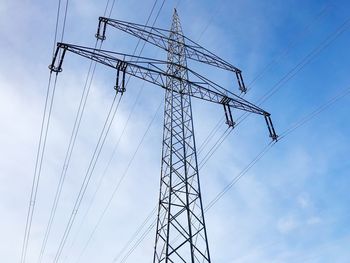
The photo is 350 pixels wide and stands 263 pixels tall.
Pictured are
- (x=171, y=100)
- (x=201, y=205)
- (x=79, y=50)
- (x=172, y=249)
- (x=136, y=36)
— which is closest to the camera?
(x=172, y=249)

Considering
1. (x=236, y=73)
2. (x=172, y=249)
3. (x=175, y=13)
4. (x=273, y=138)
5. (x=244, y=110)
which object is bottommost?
(x=172, y=249)

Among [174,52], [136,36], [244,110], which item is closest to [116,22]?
[136,36]

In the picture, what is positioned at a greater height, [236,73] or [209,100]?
[236,73]

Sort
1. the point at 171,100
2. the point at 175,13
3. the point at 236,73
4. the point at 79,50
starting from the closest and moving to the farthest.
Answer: the point at 79,50 < the point at 171,100 < the point at 236,73 < the point at 175,13

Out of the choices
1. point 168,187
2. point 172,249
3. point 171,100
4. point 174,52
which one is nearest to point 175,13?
point 174,52

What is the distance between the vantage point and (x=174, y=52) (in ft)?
68.7

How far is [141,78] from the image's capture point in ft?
56.2

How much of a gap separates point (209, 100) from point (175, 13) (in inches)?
356

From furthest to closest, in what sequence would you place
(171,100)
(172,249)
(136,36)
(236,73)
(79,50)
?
1. (236,73)
2. (136,36)
3. (171,100)
4. (79,50)
5. (172,249)

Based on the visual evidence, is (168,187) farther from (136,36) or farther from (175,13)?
(175,13)

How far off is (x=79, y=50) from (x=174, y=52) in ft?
21.5

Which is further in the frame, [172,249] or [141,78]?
[141,78]

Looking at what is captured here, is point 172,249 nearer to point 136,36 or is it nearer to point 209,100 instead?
point 209,100

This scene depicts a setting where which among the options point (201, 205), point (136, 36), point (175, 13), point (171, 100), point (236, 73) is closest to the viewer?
point (201, 205)
